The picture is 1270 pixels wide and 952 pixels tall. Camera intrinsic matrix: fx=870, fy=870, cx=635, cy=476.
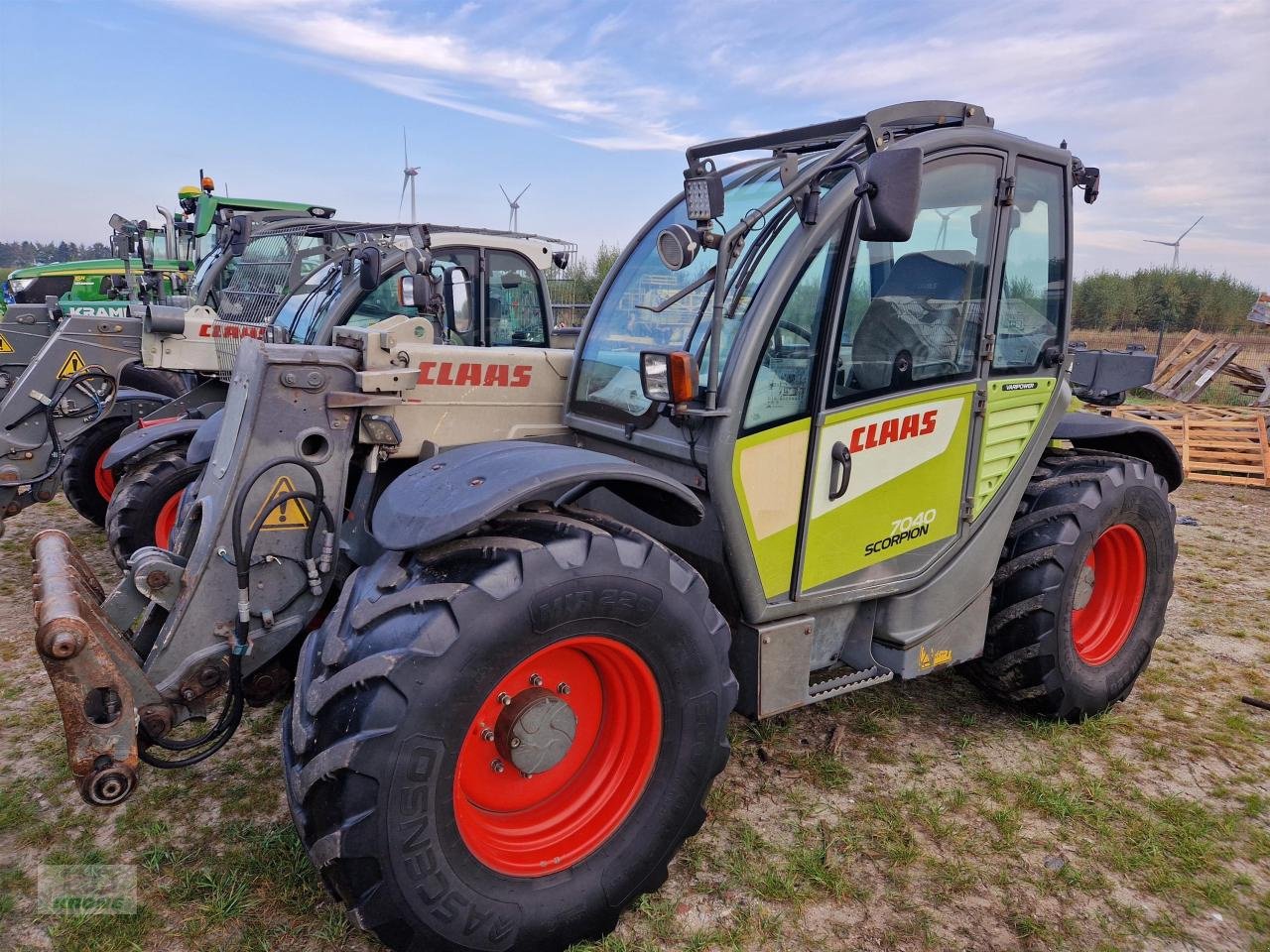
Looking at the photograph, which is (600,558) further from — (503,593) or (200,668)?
Answer: (200,668)

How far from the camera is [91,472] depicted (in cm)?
683

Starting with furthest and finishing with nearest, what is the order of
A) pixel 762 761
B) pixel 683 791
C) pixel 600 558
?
1. pixel 762 761
2. pixel 683 791
3. pixel 600 558

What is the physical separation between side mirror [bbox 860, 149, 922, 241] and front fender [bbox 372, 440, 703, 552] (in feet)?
3.27

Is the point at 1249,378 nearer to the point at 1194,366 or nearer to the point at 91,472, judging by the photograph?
the point at 1194,366

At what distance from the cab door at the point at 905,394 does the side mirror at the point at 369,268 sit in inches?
161

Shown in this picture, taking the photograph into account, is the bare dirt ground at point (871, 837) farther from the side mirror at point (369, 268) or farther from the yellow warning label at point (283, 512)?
the side mirror at point (369, 268)

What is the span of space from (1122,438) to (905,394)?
1914 mm

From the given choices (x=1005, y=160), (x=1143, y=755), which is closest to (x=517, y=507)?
(x=1005, y=160)

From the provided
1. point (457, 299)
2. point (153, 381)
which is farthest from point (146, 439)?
point (153, 381)

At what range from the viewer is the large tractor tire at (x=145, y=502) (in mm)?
5375

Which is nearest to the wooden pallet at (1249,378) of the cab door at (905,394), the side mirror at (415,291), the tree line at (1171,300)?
the tree line at (1171,300)

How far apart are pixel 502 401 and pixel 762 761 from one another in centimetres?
185

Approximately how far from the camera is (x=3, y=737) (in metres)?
3.81

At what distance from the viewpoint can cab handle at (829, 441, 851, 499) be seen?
10.1 feet
